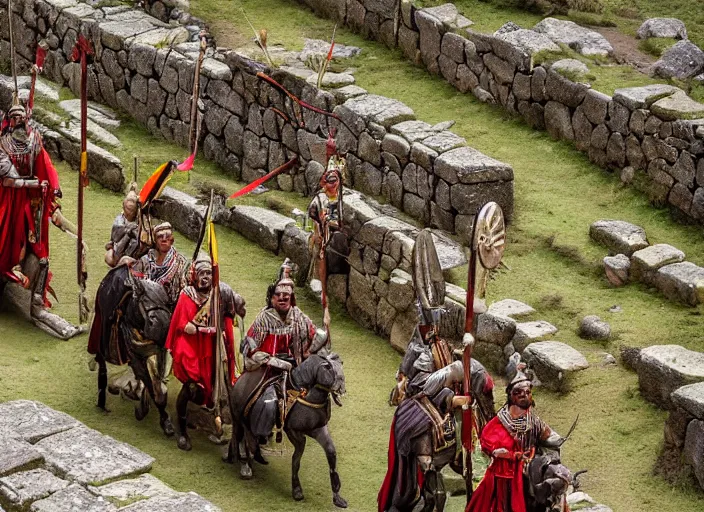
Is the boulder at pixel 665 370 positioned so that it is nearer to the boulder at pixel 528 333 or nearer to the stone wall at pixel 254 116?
the boulder at pixel 528 333

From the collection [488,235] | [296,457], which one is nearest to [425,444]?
[296,457]

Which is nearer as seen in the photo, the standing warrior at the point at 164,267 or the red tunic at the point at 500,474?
the red tunic at the point at 500,474

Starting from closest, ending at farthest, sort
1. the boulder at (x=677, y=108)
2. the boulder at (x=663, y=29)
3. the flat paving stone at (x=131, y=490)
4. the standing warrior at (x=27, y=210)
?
the flat paving stone at (x=131, y=490) → the standing warrior at (x=27, y=210) → the boulder at (x=677, y=108) → the boulder at (x=663, y=29)

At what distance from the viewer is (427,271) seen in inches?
511

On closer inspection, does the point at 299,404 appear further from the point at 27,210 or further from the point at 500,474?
the point at 27,210

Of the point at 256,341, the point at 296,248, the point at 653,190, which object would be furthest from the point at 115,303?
the point at 653,190

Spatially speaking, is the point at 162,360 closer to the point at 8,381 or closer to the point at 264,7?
the point at 8,381

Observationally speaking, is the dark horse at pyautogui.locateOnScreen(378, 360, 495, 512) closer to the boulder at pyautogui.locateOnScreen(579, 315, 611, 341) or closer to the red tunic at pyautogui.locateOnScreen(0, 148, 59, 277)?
the boulder at pyautogui.locateOnScreen(579, 315, 611, 341)

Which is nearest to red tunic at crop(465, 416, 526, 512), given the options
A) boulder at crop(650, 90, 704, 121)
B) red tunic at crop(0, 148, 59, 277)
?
red tunic at crop(0, 148, 59, 277)

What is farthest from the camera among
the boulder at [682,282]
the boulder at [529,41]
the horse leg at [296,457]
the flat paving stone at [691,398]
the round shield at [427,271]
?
the boulder at [529,41]

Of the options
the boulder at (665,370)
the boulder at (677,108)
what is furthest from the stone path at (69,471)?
the boulder at (677,108)

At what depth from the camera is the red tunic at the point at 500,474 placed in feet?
39.1

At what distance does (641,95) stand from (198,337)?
228 inches

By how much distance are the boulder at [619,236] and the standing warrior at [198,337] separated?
3.99 meters
